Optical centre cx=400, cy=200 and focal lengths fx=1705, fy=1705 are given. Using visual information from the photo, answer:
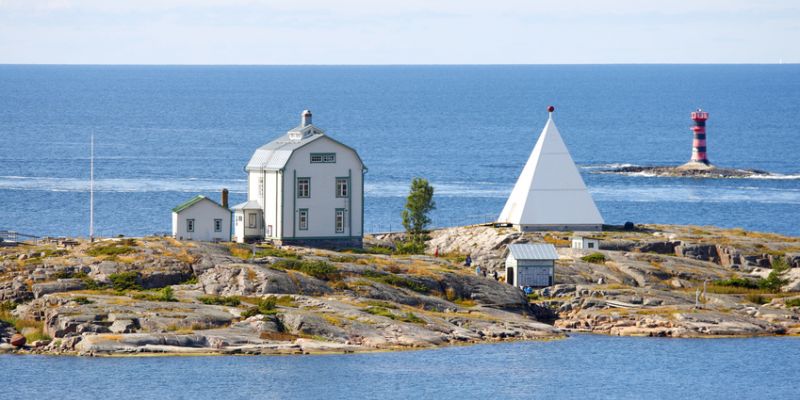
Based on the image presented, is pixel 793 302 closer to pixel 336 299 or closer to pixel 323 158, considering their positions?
pixel 336 299

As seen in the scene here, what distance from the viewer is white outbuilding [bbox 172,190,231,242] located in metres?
73.6

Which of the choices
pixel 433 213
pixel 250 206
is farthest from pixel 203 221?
pixel 433 213

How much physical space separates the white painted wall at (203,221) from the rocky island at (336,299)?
6.32 ft

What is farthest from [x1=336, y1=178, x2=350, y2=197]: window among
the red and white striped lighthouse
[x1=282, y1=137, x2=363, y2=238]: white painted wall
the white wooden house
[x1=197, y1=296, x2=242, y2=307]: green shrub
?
the red and white striped lighthouse

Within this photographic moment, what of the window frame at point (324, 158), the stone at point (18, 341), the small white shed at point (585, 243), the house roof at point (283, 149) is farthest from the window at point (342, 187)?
the stone at point (18, 341)

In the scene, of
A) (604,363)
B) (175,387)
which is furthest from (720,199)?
(175,387)

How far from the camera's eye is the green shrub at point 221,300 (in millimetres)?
64625

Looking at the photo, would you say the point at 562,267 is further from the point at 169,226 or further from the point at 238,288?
the point at 169,226

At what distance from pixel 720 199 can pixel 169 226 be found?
1704 inches

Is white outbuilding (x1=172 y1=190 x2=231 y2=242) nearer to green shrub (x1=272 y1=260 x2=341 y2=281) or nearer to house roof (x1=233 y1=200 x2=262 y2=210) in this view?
house roof (x1=233 y1=200 x2=262 y2=210)

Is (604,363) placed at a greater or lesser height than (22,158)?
lesser

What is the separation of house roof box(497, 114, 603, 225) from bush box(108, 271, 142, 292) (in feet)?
72.1

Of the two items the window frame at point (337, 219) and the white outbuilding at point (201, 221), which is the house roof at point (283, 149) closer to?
the window frame at point (337, 219)

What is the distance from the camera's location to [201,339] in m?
60.8
